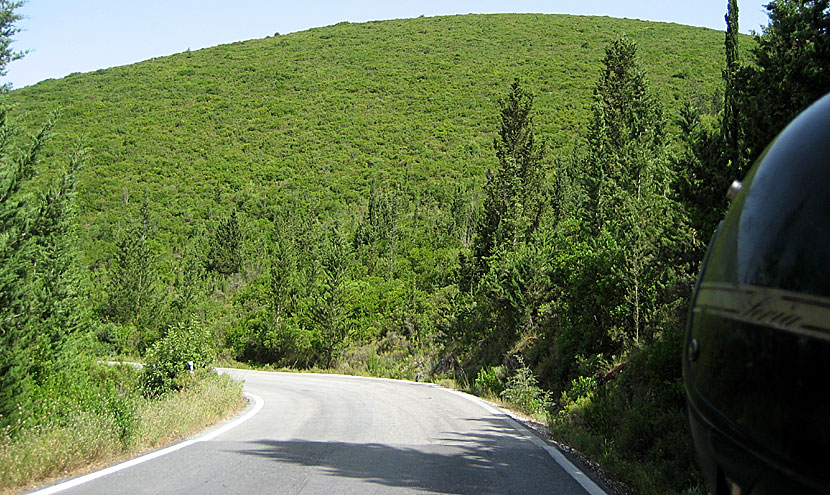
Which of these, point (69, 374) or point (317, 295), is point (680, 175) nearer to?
point (69, 374)

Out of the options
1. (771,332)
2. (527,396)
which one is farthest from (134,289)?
(771,332)

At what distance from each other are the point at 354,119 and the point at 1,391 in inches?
3176

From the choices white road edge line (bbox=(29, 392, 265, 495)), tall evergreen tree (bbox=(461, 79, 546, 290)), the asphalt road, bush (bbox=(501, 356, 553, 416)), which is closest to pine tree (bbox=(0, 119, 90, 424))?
white road edge line (bbox=(29, 392, 265, 495))

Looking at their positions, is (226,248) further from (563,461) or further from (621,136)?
(563,461)

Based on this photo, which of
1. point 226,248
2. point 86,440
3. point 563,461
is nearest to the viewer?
point 86,440

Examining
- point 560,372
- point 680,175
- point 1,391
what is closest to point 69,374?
point 1,391

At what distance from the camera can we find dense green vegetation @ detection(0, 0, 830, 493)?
32.8 ft

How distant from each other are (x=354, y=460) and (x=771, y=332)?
20.4ft

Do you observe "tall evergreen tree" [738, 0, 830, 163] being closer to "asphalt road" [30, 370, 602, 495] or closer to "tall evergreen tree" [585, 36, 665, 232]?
"asphalt road" [30, 370, 602, 495]

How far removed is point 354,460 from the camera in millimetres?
7227

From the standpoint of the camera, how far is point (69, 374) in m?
17.1

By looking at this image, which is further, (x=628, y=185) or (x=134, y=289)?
(x=134, y=289)

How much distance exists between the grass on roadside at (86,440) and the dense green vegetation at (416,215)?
3047 millimetres

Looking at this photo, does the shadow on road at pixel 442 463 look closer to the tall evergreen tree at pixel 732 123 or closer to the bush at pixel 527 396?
the tall evergreen tree at pixel 732 123
